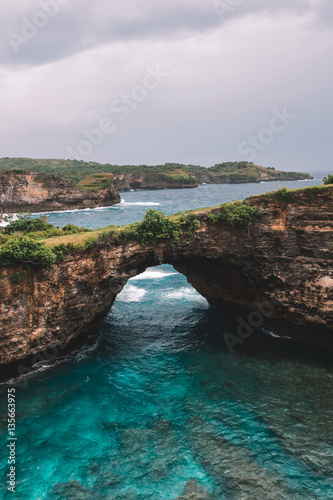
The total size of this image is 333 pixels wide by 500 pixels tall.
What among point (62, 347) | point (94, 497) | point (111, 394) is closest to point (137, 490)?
point (94, 497)

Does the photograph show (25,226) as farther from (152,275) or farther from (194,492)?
(194,492)

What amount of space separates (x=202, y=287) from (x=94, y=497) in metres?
18.4

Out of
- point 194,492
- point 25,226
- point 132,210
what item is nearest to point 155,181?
point 132,210

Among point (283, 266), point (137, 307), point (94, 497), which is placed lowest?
point (94, 497)

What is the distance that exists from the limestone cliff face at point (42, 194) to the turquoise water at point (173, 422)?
82.4 meters

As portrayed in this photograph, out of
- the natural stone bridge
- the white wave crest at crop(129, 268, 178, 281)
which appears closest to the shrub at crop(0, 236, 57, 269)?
the natural stone bridge

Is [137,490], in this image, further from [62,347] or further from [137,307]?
[137,307]

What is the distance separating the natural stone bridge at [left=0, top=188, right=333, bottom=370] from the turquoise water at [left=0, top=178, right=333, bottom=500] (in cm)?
238

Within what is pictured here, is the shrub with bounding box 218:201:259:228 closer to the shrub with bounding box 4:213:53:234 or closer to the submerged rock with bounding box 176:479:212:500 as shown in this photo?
the submerged rock with bounding box 176:479:212:500

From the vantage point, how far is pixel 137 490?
41.0 ft

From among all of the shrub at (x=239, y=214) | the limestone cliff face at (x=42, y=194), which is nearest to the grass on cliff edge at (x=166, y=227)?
the shrub at (x=239, y=214)

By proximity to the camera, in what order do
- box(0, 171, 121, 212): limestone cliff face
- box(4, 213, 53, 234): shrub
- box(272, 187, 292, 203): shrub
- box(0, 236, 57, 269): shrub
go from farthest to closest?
box(0, 171, 121, 212): limestone cliff face, box(4, 213, 53, 234): shrub, box(272, 187, 292, 203): shrub, box(0, 236, 57, 269): shrub

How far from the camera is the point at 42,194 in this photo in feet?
319

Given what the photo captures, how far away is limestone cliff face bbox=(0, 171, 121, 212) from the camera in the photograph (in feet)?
298
